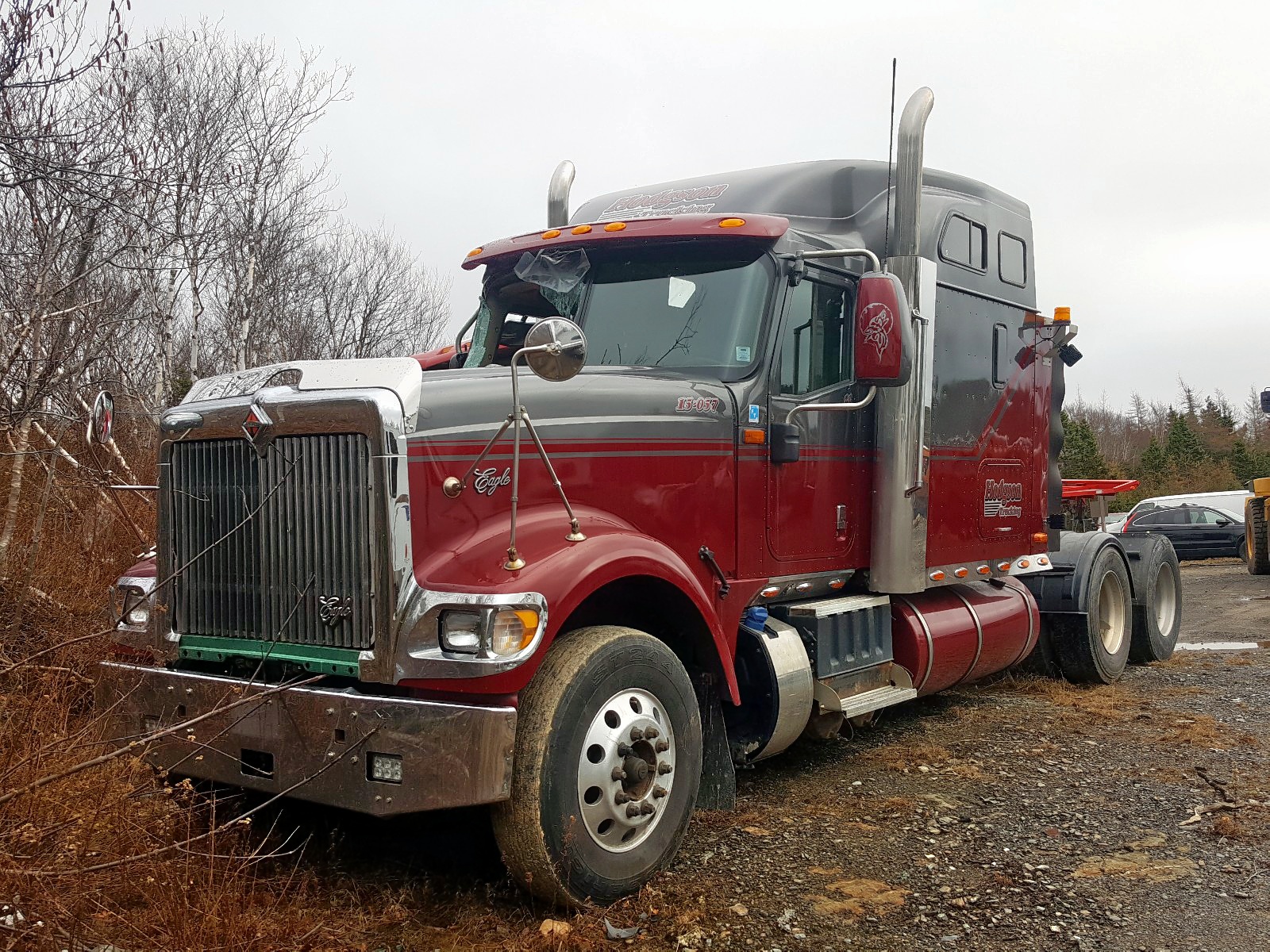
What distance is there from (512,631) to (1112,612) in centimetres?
722

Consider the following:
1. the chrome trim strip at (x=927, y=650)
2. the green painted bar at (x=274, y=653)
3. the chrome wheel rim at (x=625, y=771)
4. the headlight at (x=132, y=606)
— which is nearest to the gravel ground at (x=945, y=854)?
the chrome wheel rim at (x=625, y=771)

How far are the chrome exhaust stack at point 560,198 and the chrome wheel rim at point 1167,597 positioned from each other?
638cm

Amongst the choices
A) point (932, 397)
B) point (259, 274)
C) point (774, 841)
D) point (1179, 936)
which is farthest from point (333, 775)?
point (259, 274)

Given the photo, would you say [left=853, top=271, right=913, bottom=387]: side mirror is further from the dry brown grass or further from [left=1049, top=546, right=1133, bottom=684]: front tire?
[left=1049, top=546, right=1133, bottom=684]: front tire

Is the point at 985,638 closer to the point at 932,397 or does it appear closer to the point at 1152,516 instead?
the point at 932,397

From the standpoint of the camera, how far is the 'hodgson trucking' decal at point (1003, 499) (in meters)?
7.39

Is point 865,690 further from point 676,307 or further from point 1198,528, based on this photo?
point 1198,528

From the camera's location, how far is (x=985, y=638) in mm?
7227

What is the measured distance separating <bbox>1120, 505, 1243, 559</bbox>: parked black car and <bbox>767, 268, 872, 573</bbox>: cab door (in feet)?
65.4

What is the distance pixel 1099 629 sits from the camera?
28.8ft

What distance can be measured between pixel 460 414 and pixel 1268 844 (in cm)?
387

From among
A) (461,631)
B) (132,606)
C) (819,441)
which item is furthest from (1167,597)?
(132,606)

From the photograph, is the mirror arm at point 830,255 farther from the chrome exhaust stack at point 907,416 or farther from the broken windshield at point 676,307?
the chrome exhaust stack at point 907,416

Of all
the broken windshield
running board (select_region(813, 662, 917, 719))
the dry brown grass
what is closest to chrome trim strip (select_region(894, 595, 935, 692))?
running board (select_region(813, 662, 917, 719))
